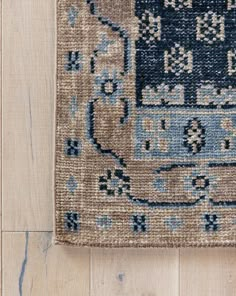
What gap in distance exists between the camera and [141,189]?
2.09 feet

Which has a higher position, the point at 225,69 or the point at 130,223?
the point at 225,69

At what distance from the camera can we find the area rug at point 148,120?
0.63 m

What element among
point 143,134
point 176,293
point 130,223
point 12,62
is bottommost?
point 176,293

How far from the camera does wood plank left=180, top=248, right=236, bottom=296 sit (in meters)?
0.65

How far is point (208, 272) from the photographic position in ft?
2.13

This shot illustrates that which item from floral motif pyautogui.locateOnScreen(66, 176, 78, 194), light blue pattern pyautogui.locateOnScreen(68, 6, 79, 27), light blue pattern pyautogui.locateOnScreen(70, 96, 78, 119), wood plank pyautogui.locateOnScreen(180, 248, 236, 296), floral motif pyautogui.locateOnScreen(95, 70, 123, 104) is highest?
light blue pattern pyautogui.locateOnScreen(68, 6, 79, 27)

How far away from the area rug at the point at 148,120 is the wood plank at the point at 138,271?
25 mm

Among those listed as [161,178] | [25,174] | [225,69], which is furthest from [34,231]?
[225,69]

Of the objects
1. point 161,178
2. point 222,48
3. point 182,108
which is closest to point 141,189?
point 161,178

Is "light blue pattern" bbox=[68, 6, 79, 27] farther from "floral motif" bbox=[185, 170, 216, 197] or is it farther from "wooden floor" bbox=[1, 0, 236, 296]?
"floral motif" bbox=[185, 170, 216, 197]

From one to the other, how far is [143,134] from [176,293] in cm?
25

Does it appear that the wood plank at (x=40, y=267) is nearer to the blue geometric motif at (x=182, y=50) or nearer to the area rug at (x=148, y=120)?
the area rug at (x=148, y=120)

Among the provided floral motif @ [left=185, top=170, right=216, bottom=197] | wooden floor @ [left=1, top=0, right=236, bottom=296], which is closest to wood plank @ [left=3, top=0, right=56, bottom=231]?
wooden floor @ [left=1, top=0, right=236, bottom=296]

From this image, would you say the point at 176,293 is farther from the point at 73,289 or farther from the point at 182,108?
the point at 182,108
